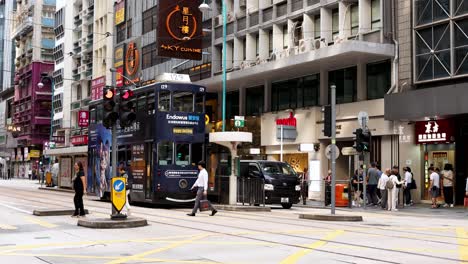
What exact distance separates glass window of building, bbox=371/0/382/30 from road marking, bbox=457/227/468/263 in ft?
52.0

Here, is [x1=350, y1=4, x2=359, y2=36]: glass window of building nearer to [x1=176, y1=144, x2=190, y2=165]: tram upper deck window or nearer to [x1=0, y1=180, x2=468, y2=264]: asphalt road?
[x1=176, y1=144, x2=190, y2=165]: tram upper deck window

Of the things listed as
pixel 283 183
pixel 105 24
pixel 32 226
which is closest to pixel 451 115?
pixel 283 183

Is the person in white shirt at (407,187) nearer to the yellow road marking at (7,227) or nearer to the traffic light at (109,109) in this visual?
the traffic light at (109,109)

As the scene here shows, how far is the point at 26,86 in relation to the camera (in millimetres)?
94312

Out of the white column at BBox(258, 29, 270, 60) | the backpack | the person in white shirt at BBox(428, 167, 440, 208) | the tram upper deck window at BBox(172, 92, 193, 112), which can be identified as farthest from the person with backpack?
the white column at BBox(258, 29, 270, 60)

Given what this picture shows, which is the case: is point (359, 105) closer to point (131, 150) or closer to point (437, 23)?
point (437, 23)

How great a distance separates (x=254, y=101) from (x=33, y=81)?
188 ft

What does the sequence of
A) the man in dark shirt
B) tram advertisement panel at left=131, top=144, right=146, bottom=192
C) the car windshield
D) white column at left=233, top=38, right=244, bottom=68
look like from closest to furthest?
1. tram advertisement panel at left=131, top=144, right=146, bottom=192
2. the car windshield
3. the man in dark shirt
4. white column at left=233, top=38, right=244, bottom=68

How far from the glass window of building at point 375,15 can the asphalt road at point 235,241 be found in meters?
13.7

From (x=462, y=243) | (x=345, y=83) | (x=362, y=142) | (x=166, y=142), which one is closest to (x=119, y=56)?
(x=345, y=83)

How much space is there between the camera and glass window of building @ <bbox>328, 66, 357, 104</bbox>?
3288 cm

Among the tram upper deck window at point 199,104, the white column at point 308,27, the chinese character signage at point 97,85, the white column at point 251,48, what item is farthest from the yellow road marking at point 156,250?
the chinese character signage at point 97,85

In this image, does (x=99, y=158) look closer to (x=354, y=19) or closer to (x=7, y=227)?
(x=7, y=227)

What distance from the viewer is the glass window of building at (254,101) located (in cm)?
4038
